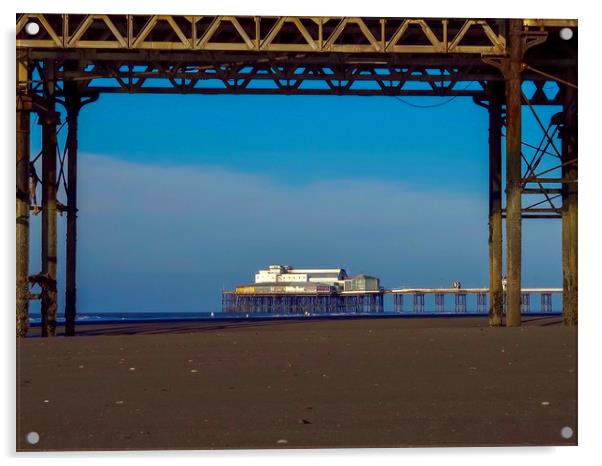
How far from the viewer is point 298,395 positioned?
909 centimetres

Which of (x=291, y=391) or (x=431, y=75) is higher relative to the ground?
(x=431, y=75)

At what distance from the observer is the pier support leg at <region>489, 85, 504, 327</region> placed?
21.4 metres

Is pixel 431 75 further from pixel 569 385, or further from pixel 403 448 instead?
pixel 403 448

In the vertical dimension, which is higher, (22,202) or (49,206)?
(49,206)

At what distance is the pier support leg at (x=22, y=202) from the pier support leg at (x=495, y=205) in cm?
991

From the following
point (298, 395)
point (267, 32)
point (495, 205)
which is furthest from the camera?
point (495, 205)

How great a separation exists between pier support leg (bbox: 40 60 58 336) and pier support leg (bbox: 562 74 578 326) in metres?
9.94

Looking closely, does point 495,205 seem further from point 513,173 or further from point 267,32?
point 267,32

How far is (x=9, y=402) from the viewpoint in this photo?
28.2ft

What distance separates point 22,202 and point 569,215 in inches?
417

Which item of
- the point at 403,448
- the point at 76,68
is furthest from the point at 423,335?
the point at 76,68

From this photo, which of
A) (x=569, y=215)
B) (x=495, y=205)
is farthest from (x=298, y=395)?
(x=495, y=205)

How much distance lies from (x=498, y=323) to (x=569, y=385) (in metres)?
11.8

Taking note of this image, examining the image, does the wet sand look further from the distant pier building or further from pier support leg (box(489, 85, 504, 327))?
the distant pier building
